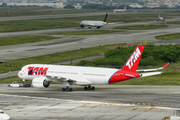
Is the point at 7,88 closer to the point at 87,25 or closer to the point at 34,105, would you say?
the point at 34,105

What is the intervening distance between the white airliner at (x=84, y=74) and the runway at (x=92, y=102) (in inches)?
74.4

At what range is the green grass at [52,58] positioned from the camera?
8641 cm

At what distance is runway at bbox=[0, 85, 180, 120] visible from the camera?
4284 centimetres

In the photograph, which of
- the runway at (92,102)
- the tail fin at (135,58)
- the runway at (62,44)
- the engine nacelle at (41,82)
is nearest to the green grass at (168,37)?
the runway at (62,44)

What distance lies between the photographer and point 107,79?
186 feet

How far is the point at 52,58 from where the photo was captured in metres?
98.9

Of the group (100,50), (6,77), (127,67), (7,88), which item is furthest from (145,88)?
(100,50)

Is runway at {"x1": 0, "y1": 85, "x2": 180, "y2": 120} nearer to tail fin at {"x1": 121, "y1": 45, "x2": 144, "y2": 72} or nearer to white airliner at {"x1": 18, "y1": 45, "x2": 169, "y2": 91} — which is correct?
white airliner at {"x1": 18, "y1": 45, "x2": 169, "y2": 91}

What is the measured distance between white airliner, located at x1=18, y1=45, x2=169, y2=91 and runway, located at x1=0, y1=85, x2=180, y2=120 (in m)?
1.89

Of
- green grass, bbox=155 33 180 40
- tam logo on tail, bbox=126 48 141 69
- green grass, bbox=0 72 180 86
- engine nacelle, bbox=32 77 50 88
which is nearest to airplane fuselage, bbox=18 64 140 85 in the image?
engine nacelle, bbox=32 77 50 88

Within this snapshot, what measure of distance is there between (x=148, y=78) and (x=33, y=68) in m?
25.0

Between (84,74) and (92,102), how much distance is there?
929 cm

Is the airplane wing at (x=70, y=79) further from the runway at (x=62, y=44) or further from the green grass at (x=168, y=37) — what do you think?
the green grass at (x=168, y=37)

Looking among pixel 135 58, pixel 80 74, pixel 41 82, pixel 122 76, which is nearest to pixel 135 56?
pixel 135 58
